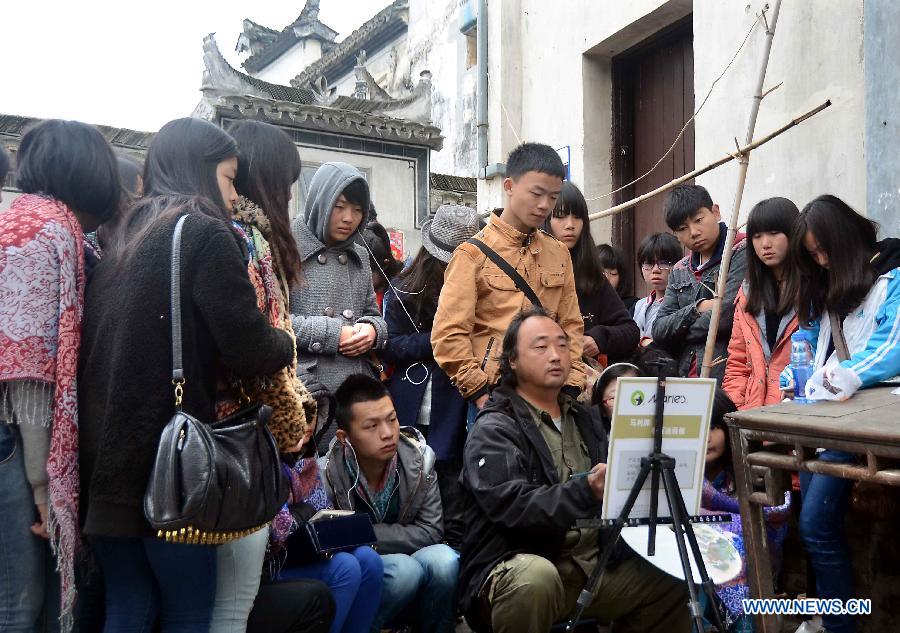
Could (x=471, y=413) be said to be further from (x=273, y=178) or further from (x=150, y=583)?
(x=150, y=583)

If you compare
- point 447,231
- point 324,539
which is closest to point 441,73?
point 447,231

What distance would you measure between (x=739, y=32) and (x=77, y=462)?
18.0 feet

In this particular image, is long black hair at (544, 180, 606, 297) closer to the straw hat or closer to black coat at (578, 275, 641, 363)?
black coat at (578, 275, 641, 363)

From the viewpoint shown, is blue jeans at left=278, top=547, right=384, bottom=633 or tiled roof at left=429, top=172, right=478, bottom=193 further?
tiled roof at left=429, top=172, right=478, bottom=193

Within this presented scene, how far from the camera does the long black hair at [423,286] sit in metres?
4.34

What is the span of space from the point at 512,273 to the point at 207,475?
2.12 metres

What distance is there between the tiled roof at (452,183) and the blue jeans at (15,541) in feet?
31.3

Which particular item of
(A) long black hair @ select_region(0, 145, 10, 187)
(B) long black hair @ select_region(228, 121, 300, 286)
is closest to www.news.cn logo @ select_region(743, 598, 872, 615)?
(B) long black hair @ select_region(228, 121, 300, 286)

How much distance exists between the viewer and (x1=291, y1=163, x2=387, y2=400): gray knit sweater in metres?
3.76

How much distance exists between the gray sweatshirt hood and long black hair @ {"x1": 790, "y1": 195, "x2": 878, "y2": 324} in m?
2.00

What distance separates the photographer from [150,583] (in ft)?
7.75

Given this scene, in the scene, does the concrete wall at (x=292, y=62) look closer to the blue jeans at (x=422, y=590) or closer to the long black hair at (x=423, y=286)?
the long black hair at (x=423, y=286)

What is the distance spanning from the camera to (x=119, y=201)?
2672mm

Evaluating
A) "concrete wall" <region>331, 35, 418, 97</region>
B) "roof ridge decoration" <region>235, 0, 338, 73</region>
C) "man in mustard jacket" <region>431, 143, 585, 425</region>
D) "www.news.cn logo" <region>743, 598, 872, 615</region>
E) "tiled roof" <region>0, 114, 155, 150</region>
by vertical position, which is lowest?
"www.news.cn logo" <region>743, 598, 872, 615</region>
